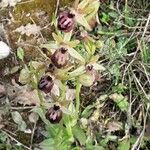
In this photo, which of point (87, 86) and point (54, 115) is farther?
point (87, 86)

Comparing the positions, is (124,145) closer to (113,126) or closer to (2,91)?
(113,126)

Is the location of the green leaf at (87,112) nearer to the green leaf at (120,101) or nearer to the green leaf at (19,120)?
the green leaf at (120,101)

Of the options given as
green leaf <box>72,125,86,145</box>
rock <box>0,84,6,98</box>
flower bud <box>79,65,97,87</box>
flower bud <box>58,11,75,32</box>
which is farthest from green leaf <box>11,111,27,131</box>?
flower bud <box>58,11,75,32</box>

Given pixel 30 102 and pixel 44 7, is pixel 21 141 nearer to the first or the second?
pixel 30 102

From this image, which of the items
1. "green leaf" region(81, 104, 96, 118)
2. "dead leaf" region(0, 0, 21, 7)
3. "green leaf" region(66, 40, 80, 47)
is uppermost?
"dead leaf" region(0, 0, 21, 7)

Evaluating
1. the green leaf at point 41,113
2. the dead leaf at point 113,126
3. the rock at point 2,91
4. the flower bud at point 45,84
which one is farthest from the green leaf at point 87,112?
the flower bud at point 45,84

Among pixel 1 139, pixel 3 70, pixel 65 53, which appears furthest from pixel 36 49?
pixel 65 53

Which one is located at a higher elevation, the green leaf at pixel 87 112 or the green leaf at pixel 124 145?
the green leaf at pixel 87 112

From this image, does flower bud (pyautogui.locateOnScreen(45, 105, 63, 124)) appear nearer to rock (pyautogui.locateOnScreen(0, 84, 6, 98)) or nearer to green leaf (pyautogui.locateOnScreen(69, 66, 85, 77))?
green leaf (pyautogui.locateOnScreen(69, 66, 85, 77))

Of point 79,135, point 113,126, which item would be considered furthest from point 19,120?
point 113,126
